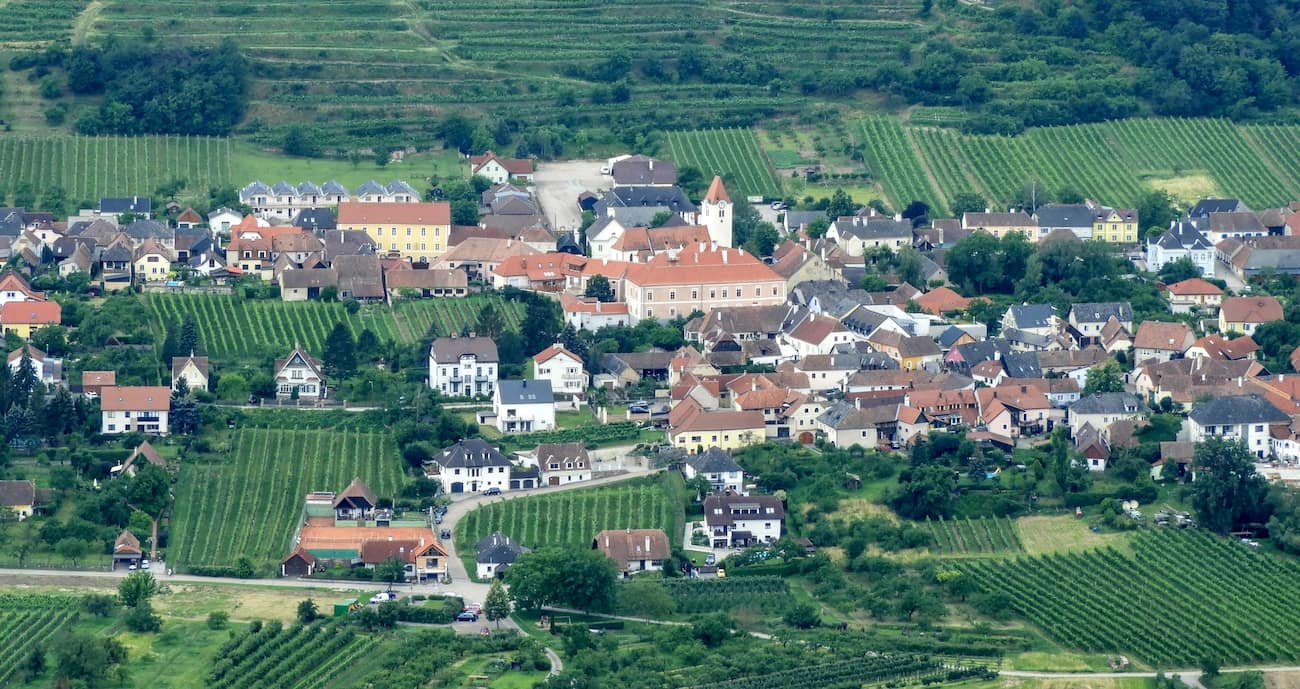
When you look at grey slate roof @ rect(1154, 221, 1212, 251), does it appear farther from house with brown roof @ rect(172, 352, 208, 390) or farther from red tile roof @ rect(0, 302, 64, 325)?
red tile roof @ rect(0, 302, 64, 325)

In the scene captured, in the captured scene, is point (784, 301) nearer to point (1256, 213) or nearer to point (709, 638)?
point (1256, 213)

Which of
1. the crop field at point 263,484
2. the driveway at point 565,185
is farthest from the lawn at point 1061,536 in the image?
the driveway at point 565,185

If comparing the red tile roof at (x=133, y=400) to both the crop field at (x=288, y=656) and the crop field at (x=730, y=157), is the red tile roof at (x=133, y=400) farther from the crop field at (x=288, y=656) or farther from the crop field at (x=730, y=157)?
the crop field at (x=730, y=157)

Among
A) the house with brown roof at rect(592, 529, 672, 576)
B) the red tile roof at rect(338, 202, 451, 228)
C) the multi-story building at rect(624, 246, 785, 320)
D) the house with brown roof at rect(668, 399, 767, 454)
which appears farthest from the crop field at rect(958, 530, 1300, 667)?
the red tile roof at rect(338, 202, 451, 228)

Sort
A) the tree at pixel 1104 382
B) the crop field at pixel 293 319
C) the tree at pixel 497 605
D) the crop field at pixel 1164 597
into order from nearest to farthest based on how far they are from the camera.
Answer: the crop field at pixel 1164 597
the tree at pixel 497 605
the tree at pixel 1104 382
the crop field at pixel 293 319

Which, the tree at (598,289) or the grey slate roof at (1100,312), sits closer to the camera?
the grey slate roof at (1100,312)

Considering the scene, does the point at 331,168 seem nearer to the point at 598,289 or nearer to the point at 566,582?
the point at 598,289
